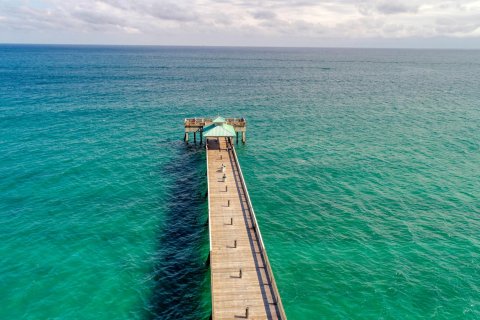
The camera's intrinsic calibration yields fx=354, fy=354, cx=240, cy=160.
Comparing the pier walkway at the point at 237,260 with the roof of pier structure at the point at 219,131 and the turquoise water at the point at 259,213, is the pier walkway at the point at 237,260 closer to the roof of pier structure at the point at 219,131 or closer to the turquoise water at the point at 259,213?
the turquoise water at the point at 259,213

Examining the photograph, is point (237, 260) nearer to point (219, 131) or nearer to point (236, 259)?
point (236, 259)

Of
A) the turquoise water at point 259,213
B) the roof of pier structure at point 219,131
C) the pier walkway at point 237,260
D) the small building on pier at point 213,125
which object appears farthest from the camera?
the small building on pier at point 213,125

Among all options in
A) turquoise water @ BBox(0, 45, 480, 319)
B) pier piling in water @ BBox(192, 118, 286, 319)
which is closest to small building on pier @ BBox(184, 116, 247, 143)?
turquoise water @ BBox(0, 45, 480, 319)

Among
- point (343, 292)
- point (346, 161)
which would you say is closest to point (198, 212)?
point (343, 292)

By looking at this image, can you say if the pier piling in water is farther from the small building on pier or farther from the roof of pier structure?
the small building on pier

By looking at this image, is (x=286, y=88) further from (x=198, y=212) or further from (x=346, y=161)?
(x=198, y=212)

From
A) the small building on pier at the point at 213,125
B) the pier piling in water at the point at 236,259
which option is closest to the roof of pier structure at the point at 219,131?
the small building on pier at the point at 213,125
